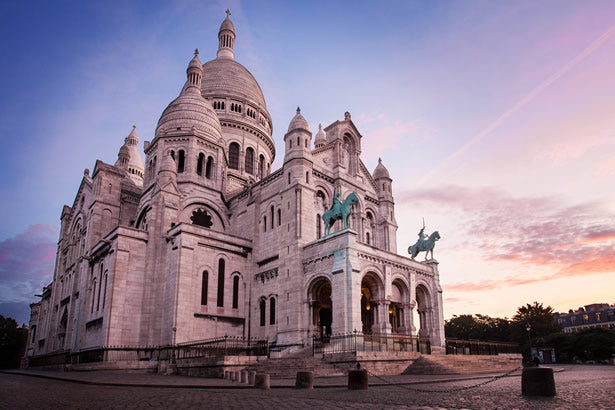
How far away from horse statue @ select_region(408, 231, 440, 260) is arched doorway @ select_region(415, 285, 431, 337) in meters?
3.14

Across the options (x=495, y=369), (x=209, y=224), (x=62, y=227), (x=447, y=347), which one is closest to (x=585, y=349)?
(x=447, y=347)

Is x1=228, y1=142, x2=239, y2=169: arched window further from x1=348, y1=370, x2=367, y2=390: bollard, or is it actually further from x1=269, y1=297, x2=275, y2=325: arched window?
x1=348, y1=370, x2=367, y2=390: bollard

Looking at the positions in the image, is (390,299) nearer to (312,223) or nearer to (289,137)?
(312,223)

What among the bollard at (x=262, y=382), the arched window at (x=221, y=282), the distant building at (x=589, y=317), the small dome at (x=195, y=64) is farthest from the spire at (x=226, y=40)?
the distant building at (x=589, y=317)

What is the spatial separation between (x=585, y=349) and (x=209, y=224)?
181 ft

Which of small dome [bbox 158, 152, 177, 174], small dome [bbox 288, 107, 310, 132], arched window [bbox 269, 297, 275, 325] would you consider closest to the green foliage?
small dome [bbox 158, 152, 177, 174]

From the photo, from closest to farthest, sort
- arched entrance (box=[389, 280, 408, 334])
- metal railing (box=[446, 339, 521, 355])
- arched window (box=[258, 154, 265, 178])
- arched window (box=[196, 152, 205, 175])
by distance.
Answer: arched entrance (box=[389, 280, 408, 334]) < metal railing (box=[446, 339, 521, 355]) < arched window (box=[196, 152, 205, 175]) < arched window (box=[258, 154, 265, 178])

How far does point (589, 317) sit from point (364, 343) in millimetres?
108126

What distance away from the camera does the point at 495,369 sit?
3034 cm

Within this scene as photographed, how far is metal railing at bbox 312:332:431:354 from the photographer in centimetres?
2764

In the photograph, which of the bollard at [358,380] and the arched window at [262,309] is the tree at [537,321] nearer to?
the arched window at [262,309]

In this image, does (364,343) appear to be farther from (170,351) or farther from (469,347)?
(469,347)

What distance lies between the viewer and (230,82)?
5844cm

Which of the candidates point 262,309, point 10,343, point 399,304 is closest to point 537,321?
point 399,304
